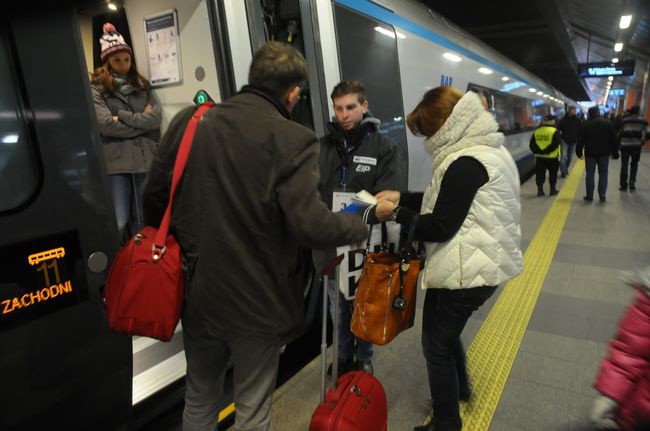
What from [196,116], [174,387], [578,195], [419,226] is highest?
[196,116]

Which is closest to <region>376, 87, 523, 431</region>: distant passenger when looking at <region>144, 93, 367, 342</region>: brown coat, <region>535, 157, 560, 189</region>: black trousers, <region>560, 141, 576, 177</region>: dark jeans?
<region>144, 93, 367, 342</region>: brown coat

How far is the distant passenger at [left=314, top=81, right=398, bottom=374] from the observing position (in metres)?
2.19

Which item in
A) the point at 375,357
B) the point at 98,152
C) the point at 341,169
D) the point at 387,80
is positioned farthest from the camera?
the point at 387,80

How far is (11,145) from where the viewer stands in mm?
1363

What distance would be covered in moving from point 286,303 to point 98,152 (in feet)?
2.69

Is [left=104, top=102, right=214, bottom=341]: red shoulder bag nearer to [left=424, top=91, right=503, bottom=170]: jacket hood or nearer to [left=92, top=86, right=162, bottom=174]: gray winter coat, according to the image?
[left=424, top=91, right=503, bottom=170]: jacket hood

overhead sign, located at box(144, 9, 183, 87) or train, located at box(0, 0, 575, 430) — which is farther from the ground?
overhead sign, located at box(144, 9, 183, 87)

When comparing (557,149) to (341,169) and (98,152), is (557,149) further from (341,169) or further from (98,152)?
(98,152)

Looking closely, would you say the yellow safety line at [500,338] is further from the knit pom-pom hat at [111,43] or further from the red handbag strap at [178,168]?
the knit pom-pom hat at [111,43]

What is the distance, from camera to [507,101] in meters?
8.70

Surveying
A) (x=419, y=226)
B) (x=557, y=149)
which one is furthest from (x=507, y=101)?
(x=419, y=226)

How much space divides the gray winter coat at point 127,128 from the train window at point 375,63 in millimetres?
1113

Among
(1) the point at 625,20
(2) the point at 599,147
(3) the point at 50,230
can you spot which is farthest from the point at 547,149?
(3) the point at 50,230

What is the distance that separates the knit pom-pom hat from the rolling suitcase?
194 cm
